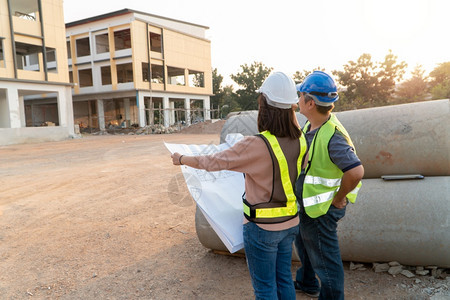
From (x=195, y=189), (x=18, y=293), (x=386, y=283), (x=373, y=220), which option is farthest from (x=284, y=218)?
(x=18, y=293)

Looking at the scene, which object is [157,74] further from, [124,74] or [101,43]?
[101,43]

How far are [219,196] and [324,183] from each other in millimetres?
771

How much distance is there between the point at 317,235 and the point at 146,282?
1.70 m

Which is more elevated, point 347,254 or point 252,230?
point 252,230

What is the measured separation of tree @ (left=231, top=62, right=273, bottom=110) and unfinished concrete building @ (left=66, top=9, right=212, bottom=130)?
36.0 ft

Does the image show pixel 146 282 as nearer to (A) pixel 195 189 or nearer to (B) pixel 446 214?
(A) pixel 195 189

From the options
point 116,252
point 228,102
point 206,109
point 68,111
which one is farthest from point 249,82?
point 116,252

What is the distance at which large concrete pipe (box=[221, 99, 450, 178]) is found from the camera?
282 cm

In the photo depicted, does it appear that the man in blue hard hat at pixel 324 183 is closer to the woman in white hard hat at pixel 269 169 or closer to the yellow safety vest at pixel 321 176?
the yellow safety vest at pixel 321 176

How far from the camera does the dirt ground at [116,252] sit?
2.80m

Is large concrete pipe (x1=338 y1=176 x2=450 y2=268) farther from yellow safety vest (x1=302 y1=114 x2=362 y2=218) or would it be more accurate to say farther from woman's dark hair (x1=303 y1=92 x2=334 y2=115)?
woman's dark hair (x1=303 y1=92 x2=334 y2=115)

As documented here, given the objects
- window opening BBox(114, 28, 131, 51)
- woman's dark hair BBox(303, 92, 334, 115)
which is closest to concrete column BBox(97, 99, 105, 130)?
window opening BBox(114, 28, 131, 51)

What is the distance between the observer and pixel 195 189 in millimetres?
2377

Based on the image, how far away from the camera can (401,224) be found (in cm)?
276
